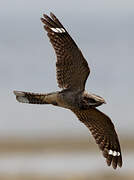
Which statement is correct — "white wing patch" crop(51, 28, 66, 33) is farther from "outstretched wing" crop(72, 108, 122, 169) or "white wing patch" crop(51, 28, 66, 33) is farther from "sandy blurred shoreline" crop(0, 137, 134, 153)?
"sandy blurred shoreline" crop(0, 137, 134, 153)

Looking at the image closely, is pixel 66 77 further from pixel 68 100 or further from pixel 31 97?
pixel 31 97

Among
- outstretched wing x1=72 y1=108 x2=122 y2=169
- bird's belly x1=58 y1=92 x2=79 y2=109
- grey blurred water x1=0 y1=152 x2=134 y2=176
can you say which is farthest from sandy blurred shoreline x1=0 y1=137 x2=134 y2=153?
bird's belly x1=58 y1=92 x2=79 y2=109

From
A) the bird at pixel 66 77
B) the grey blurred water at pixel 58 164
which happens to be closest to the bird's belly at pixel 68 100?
the bird at pixel 66 77

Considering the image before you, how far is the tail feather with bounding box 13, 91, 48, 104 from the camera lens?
20781 mm

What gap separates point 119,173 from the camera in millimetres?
28016

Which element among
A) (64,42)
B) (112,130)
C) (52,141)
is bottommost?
Result: (52,141)

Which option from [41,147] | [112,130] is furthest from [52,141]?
[112,130]

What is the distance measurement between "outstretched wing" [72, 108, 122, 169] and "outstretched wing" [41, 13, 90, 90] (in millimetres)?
776

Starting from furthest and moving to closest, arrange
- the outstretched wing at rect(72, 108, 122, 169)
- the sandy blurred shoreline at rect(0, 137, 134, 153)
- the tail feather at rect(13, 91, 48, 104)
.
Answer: the sandy blurred shoreline at rect(0, 137, 134, 153)
the outstretched wing at rect(72, 108, 122, 169)
the tail feather at rect(13, 91, 48, 104)

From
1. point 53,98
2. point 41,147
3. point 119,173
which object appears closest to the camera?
point 53,98

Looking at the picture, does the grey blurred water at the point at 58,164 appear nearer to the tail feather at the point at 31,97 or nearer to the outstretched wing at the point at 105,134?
the outstretched wing at the point at 105,134

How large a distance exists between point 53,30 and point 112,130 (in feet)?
5.99

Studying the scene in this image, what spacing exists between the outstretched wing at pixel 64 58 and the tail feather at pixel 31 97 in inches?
15.0

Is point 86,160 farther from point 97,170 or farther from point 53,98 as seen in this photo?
point 53,98
